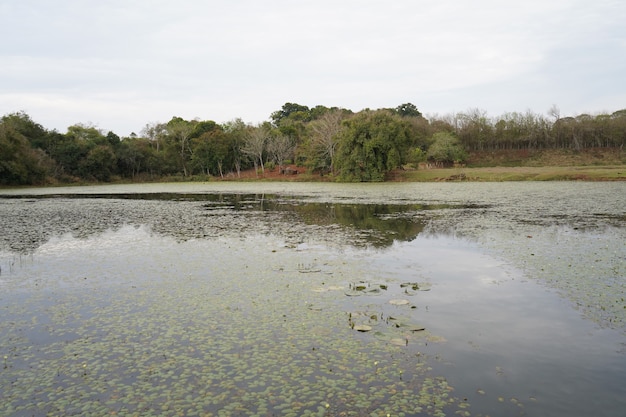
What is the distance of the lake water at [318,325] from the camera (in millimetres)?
4719

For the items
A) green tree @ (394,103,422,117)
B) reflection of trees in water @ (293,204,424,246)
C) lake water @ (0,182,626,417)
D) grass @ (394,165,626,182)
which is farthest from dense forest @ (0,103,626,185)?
lake water @ (0,182,626,417)

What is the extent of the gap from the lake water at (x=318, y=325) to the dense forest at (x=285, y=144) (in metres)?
41.4

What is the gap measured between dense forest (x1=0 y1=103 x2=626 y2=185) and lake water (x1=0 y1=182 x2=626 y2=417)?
136 ft

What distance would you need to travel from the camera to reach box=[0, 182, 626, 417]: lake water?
4.72 meters

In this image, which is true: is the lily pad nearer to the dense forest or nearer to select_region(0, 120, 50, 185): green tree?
the dense forest

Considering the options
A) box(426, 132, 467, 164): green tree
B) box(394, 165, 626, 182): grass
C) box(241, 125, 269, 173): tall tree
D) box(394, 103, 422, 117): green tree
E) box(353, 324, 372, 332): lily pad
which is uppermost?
box(394, 103, 422, 117): green tree

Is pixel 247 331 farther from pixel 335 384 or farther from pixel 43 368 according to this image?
pixel 43 368

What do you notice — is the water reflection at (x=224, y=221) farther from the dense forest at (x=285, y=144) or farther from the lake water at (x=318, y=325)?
the dense forest at (x=285, y=144)

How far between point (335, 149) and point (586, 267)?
53868 mm

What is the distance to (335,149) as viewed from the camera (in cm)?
6281

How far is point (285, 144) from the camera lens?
74.8m

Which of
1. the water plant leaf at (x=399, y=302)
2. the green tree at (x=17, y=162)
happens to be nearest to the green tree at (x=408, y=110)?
the green tree at (x=17, y=162)

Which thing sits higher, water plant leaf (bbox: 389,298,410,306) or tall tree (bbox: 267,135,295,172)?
tall tree (bbox: 267,135,295,172)

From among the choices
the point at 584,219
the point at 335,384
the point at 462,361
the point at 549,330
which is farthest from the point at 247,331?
the point at 584,219
